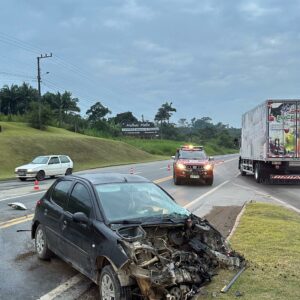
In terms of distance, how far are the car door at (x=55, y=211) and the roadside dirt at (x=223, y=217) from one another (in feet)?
11.7

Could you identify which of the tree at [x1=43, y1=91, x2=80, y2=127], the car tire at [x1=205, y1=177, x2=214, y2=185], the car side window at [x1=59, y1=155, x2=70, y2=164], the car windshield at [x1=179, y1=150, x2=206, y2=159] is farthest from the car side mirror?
the tree at [x1=43, y1=91, x2=80, y2=127]

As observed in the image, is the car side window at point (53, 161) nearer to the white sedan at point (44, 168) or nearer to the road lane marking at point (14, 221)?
the white sedan at point (44, 168)

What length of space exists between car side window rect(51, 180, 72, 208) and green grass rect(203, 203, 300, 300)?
106 inches

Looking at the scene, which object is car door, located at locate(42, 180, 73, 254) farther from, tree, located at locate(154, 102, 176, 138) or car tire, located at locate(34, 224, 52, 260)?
tree, located at locate(154, 102, 176, 138)

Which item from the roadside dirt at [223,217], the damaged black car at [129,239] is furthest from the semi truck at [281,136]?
the damaged black car at [129,239]

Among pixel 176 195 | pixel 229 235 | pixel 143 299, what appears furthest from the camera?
pixel 176 195

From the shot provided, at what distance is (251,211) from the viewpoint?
1269 centimetres

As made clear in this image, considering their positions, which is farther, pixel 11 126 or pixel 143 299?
pixel 11 126

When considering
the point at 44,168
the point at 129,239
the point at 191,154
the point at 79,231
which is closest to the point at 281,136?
the point at 191,154

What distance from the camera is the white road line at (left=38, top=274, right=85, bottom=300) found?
19.7 feet

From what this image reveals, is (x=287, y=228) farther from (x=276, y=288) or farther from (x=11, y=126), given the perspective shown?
(x=11, y=126)

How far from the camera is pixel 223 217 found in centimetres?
1227

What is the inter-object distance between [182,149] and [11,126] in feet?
159

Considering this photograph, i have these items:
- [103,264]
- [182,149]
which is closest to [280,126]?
[182,149]
